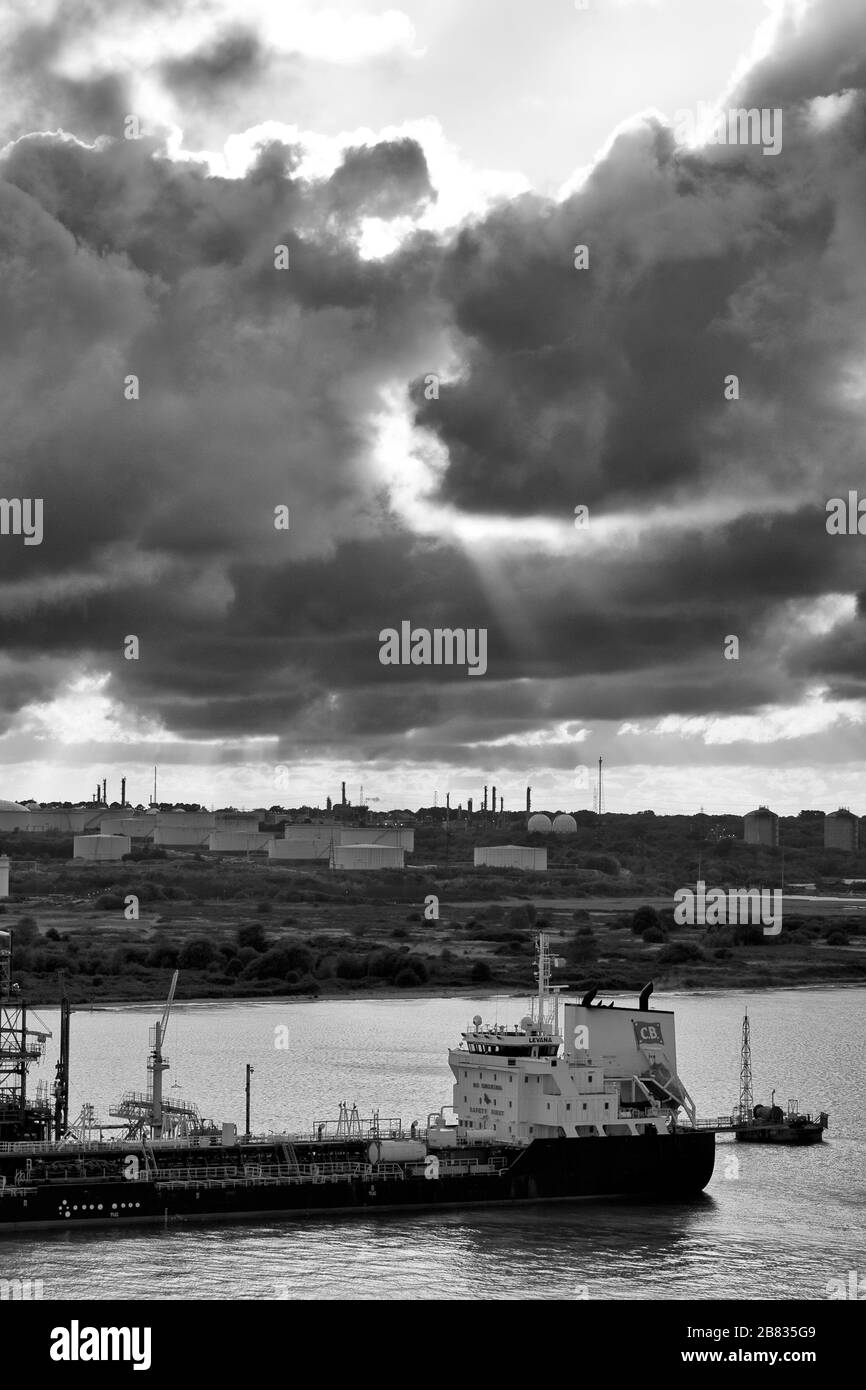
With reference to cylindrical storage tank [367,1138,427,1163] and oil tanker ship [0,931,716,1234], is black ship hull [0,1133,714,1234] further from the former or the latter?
cylindrical storage tank [367,1138,427,1163]

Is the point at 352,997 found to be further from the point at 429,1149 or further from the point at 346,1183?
the point at 346,1183

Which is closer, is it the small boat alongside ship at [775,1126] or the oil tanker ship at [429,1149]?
the oil tanker ship at [429,1149]

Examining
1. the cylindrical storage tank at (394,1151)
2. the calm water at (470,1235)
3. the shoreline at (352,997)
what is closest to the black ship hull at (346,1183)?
the cylindrical storage tank at (394,1151)

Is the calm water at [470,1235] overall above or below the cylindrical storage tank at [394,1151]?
below

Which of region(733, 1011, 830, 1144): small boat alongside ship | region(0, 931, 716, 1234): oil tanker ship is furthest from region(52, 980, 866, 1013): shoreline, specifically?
region(0, 931, 716, 1234): oil tanker ship

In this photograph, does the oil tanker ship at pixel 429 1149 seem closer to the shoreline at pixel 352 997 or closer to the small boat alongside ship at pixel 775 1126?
the small boat alongside ship at pixel 775 1126

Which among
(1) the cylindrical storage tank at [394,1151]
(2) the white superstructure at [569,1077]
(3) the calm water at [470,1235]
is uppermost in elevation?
(2) the white superstructure at [569,1077]
